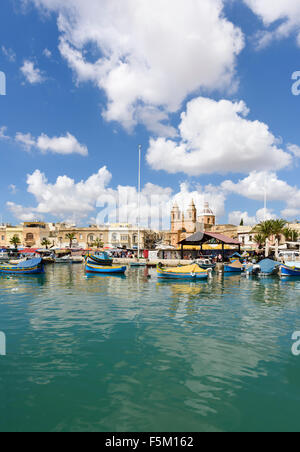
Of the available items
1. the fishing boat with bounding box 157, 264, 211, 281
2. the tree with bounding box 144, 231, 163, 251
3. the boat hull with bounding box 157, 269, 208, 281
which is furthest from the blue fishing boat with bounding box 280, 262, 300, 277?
the tree with bounding box 144, 231, 163, 251

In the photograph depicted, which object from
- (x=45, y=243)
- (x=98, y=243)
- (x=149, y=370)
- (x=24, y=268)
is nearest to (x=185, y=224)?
(x=98, y=243)

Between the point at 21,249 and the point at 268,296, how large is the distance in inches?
2694

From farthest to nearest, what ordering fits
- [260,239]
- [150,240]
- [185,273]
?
[150,240], [260,239], [185,273]

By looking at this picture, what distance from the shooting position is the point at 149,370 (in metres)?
8.43

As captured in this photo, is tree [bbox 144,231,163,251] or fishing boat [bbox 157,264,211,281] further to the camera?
tree [bbox 144,231,163,251]

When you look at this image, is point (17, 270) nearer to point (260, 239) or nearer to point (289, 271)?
point (289, 271)

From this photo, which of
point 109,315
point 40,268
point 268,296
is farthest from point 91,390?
point 40,268

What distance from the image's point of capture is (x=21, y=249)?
241 ft

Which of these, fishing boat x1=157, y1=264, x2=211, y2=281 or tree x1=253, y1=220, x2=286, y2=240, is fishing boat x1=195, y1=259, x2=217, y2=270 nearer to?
fishing boat x1=157, y1=264, x2=211, y2=281

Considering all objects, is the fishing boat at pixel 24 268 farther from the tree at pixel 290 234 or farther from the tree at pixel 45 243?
the tree at pixel 290 234

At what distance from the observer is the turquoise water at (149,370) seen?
6.19 metres

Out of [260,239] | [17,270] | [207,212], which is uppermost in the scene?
[207,212]

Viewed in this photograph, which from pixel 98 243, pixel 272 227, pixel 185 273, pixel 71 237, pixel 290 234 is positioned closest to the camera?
pixel 185 273

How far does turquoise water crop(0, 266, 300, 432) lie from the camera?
6.19 meters
